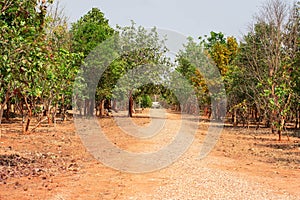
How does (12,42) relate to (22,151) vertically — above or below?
above

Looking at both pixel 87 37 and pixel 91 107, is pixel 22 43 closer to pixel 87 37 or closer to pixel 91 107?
pixel 87 37

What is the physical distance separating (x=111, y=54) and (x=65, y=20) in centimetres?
624

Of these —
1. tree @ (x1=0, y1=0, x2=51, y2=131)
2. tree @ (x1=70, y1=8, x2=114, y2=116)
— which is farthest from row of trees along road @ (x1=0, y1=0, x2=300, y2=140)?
tree @ (x1=0, y1=0, x2=51, y2=131)

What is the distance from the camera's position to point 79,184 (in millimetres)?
10523

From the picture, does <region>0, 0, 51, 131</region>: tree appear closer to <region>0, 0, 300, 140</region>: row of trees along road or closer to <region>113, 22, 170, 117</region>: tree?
<region>0, 0, 300, 140</region>: row of trees along road

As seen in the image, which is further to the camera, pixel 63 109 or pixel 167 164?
pixel 63 109

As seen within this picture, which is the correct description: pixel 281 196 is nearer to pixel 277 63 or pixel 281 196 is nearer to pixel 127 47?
pixel 277 63

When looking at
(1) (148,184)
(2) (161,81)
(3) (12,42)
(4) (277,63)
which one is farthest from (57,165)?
(2) (161,81)

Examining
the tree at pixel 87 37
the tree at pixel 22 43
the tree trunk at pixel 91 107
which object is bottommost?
the tree trunk at pixel 91 107

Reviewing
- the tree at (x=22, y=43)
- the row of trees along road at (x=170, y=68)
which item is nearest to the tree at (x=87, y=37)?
the row of trees along road at (x=170, y=68)

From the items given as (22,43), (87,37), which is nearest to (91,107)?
(87,37)

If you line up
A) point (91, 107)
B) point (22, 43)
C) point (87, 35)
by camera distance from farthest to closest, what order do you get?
point (91, 107)
point (87, 35)
point (22, 43)

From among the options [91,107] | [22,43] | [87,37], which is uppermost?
[87,37]

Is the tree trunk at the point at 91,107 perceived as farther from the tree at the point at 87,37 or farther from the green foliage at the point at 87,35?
the green foliage at the point at 87,35
